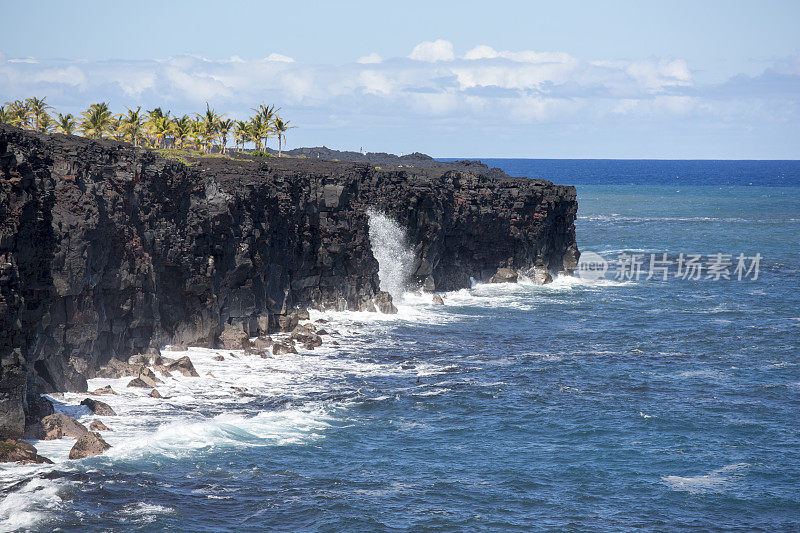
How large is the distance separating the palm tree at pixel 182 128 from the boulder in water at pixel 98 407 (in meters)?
52.9

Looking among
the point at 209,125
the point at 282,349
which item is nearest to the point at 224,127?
the point at 209,125

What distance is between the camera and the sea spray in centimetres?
8175

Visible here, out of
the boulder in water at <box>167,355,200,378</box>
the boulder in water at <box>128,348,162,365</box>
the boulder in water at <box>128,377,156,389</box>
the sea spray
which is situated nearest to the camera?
the boulder in water at <box>128,377,156,389</box>

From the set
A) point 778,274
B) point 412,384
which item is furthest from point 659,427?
point 778,274

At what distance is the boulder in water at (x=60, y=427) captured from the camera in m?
37.1

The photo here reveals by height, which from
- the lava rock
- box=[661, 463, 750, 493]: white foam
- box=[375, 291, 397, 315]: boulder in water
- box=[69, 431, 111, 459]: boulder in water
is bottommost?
box=[661, 463, 750, 493]: white foam

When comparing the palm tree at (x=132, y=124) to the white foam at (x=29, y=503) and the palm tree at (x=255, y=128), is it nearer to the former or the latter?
the palm tree at (x=255, y=128)

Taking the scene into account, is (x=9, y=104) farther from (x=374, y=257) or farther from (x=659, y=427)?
(x=659, y=427)

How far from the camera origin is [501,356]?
60188 mm

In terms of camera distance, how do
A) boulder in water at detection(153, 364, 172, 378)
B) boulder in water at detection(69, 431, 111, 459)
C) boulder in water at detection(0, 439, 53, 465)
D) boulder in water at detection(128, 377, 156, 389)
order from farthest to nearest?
1. boulder in water at detection(153, 364, 172, 378)
2. boulder in water at detection(128, 377, 156, 389)
3. boulder in water at detection(69, 431, 111, 459)
4. boulder in water at detection(0, 439, 53, 465)

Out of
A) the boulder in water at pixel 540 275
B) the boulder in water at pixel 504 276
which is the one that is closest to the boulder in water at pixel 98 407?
the boulder in water at pixel 504 276

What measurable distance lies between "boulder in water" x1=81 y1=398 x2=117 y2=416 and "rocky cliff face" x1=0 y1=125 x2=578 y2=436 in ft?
9.24

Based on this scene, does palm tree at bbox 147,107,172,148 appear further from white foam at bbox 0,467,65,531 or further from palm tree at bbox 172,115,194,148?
white foam at bbox 0,467,65,531

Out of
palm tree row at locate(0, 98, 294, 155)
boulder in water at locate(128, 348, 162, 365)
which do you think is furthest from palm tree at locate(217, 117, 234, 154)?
boulder in water at locate(128, 348, 162, 365)
